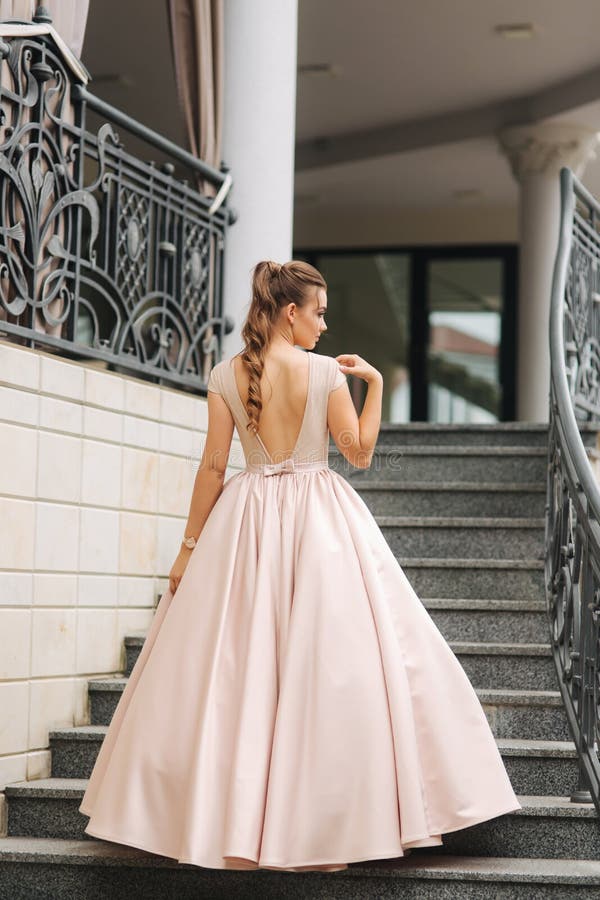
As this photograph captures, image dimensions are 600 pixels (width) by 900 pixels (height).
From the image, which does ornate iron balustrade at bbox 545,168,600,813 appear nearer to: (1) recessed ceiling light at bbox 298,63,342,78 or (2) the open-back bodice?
(2) the open-back bodice

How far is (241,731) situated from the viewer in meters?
2.93

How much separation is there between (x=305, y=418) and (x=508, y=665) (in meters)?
1.37

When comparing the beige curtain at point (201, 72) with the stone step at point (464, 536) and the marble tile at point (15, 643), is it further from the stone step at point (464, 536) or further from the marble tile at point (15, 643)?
the marble tile at point (15, 643)

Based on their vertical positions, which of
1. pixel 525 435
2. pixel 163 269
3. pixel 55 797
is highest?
pixel 163 269

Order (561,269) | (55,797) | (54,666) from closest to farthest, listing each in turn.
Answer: (55,797), (54,666), (561,269)

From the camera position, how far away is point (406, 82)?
8.79m

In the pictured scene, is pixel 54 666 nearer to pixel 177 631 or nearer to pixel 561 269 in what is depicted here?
pixel 177 631

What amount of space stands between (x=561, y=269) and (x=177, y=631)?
8.37 feet

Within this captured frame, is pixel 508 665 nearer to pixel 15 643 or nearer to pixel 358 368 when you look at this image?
pixel 358 368

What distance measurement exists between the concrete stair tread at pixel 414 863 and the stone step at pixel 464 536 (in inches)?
66.2

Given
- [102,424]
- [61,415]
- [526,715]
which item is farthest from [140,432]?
[526,715]

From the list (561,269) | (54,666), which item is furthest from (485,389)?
(54,666)

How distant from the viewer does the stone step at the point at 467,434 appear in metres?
5.79

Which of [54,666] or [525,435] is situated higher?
[525,435]
